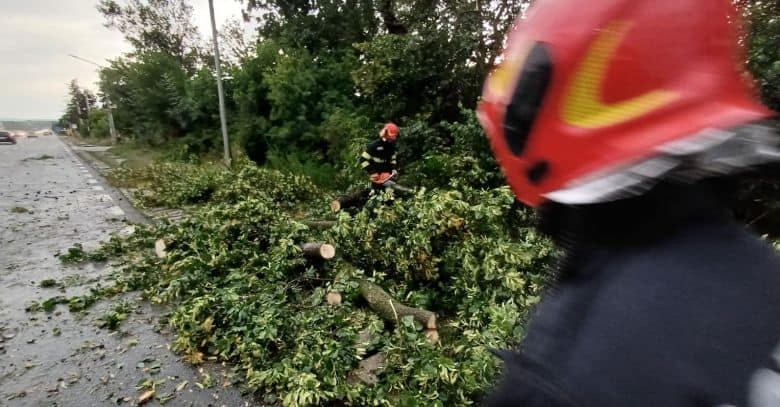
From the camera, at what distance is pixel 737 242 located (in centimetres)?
60

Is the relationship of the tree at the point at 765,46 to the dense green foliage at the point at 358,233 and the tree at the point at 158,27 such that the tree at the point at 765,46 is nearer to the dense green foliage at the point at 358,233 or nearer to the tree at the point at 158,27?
the dense green foliage at the point at 358,233

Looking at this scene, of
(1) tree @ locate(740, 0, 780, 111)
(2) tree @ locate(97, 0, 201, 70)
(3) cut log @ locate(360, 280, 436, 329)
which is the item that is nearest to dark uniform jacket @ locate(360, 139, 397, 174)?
(3) cut log @ locate(360, 280, 436, 329)

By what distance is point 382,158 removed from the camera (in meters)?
7.21

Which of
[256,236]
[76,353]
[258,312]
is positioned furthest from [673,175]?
[256,236]

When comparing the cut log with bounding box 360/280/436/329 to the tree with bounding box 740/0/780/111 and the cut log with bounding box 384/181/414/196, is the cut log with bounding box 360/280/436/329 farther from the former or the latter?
the tree with bounding box 740/0/780/111

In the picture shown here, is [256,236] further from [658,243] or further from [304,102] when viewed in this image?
[304,102]

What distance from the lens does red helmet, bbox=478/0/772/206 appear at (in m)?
0.59

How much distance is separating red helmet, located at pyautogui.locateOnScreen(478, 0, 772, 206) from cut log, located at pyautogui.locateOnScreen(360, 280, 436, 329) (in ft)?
10.2

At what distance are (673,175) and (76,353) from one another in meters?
4.76

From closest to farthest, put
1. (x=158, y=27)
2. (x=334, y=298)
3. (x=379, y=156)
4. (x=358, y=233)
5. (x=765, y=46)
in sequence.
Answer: (x=334, y=298)
(x=765, y=46)
(x=358, y=233)
(x=379, y=156)
(x=158, y=27)

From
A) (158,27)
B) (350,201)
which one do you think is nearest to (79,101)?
(158,27)

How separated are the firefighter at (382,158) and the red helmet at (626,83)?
646cm

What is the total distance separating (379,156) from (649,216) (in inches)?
262

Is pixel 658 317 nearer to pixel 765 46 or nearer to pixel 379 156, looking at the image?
pixel 765 46
